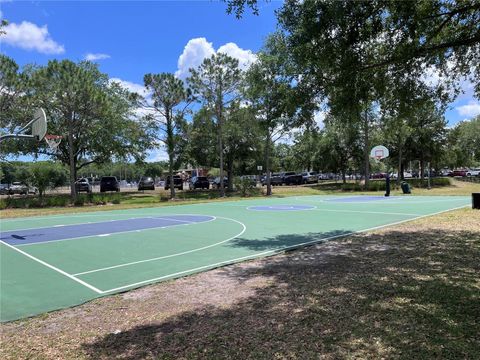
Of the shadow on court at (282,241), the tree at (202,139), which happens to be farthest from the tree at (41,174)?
the shadow on court at (282,241)

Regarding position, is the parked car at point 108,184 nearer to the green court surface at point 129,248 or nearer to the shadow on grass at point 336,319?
the green court surface at point 129,248

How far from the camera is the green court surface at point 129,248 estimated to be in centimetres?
696

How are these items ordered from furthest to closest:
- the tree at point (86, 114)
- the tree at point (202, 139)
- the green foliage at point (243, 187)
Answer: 1. the green foliage at point (243, 187)
2. the tree at point (202, 139)
3. the tree at point (86, 114)

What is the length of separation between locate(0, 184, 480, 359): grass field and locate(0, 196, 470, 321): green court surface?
32.6 inches

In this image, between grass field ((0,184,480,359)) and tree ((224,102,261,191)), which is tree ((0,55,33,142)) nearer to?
tree ((224,102,261,191))

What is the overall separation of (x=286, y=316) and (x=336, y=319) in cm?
61

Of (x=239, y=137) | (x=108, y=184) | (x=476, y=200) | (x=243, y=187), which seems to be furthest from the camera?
(x=108, y=184)

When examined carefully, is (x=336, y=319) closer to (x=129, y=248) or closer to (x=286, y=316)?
(x=286, y=316)

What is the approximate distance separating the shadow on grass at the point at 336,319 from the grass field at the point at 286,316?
0.04 ft

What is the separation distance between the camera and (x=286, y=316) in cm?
505

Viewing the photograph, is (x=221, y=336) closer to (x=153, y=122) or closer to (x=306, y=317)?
(x=306, y=317)

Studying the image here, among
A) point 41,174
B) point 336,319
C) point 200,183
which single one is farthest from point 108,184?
point 336,319

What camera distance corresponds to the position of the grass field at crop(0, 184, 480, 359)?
4.16 m

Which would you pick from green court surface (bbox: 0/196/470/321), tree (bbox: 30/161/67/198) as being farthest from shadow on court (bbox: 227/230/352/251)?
tree (bbox: 30/161/67/198)
